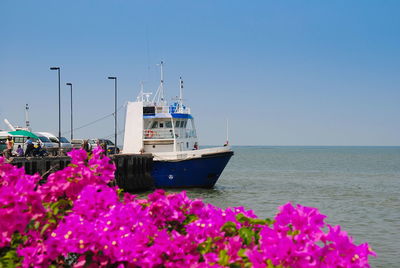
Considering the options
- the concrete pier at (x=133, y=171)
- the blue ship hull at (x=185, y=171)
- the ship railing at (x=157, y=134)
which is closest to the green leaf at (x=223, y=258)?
the concrete pier at (x=133, y=171)

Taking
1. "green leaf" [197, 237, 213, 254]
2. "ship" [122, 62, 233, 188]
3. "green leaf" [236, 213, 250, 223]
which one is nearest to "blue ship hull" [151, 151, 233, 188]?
"ship" [122, 62, 233, 188]

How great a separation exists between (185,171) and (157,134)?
3824 millimetres

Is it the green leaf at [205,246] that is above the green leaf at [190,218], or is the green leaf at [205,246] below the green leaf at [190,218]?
below

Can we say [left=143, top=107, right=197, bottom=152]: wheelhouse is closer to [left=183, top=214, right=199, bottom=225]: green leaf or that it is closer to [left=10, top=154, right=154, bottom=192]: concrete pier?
[left=10, top=154, right=154, bottom=192]: concrete pier

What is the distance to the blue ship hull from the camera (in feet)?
99.7

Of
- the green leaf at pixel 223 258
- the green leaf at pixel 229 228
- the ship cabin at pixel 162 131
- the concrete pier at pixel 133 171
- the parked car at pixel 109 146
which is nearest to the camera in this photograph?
the green leaf at pixel 223 258

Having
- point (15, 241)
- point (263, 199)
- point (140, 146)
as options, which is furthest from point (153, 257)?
point (140, 146)

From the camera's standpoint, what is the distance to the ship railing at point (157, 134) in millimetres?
32875

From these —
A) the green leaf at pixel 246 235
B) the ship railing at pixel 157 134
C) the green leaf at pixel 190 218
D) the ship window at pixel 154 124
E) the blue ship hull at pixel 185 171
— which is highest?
the ship window at pixel 154 124

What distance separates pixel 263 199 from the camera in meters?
29.4

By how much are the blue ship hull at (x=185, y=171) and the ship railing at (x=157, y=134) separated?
272 centimetres

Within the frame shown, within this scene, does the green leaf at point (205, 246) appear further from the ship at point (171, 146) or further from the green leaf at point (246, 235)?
the ship at point (171, 146)

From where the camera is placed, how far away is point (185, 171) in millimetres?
30422

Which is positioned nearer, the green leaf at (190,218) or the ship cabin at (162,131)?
the green leaf at (190,218)
